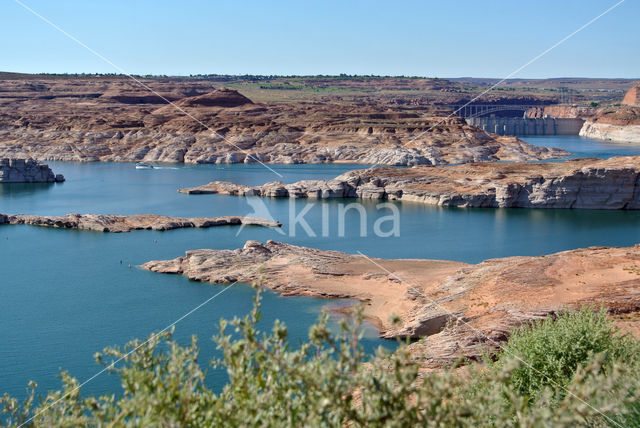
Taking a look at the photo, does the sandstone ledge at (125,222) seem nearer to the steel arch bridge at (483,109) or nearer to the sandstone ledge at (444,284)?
the sandstone ledge at (444,284)

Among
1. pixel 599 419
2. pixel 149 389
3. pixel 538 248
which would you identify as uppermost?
pixel 149 389

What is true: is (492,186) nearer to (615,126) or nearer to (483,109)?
(615,126)

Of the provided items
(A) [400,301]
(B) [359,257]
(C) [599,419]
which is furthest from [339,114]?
(C) [599,419]

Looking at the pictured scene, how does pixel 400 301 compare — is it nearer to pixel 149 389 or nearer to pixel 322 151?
pixel 149 389

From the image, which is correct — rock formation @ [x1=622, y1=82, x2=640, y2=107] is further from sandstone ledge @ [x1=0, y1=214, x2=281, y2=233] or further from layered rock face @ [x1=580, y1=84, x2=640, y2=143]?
sandstone ledge @ [x1=0, y1=214, x2=281, y2=233]

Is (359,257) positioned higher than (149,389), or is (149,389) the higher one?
(149,389)

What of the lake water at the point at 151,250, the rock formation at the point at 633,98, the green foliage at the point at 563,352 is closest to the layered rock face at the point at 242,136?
the lake water at the point at 151,250
